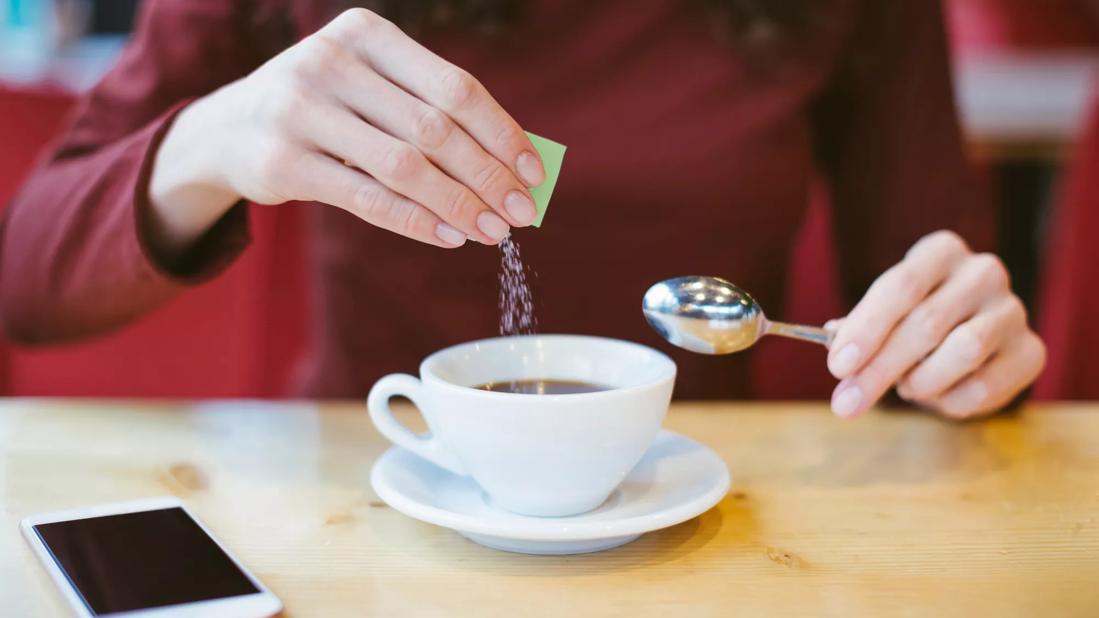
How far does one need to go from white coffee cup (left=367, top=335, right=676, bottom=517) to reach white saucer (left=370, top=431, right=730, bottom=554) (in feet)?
0.06

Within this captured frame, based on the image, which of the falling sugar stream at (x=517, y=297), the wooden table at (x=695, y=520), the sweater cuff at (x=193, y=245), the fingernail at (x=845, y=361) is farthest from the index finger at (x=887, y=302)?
the sweater cuff at (x=193, y=245)

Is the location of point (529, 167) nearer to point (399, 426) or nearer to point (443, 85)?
point (443, 85)

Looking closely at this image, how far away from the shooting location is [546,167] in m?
0.65

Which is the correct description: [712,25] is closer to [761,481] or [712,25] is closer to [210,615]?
[761,481]

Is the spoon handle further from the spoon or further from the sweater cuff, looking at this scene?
the sweater cuff

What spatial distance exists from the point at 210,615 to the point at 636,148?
0.75m

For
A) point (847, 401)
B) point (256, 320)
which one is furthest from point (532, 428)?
point (256, 320)

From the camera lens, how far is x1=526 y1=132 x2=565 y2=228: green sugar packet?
2.11 ft

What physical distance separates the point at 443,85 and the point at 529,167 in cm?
7

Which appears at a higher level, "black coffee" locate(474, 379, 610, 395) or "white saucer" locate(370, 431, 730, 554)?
"black coffee" locate(474, 379, 610, 395)

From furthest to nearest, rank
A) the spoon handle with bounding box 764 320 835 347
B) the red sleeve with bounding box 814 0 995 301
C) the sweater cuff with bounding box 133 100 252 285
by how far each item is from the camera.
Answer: the red sleeve with bounding box 814 0 995 301
the sweater cuff with bounding box 133 100 252 285
the spoon handle with bounding box 764 320 835 347

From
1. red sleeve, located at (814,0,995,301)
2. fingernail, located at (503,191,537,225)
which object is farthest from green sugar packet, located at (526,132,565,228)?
red sleeve, located at (814,0,995,301)

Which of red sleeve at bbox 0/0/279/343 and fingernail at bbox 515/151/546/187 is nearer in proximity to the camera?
fingernail at bbox 515/151/546/187

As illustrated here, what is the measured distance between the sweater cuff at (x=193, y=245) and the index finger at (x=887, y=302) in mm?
499
